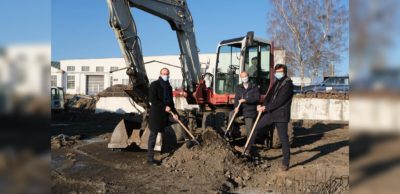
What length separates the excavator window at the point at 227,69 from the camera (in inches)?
424

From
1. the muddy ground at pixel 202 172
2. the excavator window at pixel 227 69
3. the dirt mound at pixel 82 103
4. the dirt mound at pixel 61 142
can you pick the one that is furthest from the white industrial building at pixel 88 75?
the muddy ground at pixel 202 172

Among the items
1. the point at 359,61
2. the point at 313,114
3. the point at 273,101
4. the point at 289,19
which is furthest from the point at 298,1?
the point at 359,61

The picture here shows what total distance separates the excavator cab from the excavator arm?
660 millimetres

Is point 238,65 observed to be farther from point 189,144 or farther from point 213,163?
point 213,163

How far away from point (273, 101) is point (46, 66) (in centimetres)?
597

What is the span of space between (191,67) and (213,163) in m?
4.23

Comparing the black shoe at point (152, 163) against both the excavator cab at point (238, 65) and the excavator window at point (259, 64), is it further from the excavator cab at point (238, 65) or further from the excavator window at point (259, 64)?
the excavator window at point (259, 64)

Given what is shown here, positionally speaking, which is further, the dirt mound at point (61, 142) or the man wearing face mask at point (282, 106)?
the dirt mound at point (61, 142)

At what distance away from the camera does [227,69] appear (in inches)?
430

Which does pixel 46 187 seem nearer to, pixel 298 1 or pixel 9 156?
pixel 9 156

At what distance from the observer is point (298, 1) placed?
32.5m

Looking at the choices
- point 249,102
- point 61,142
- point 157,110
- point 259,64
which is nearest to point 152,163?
point 157,110

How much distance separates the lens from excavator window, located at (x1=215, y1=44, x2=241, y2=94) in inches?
424

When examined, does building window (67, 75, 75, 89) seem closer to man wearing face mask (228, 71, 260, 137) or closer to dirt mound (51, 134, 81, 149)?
dirt mound (51, 134, 81, 149)
